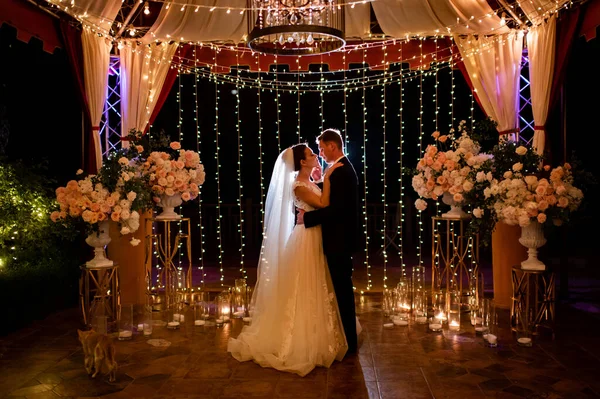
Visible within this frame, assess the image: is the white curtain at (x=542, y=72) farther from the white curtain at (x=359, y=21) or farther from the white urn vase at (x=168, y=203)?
the white urn vase at (x=168, y=203)

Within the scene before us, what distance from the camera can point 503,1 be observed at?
6.31 m

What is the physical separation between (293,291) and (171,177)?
79.7 inches

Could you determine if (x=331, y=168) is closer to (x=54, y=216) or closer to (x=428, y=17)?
(x=54, y=216)

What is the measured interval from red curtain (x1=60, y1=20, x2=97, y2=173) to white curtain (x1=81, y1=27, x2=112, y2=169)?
1.6 inches

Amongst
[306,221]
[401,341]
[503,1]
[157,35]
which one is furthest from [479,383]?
[157,35]

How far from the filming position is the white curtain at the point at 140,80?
709 centimetres

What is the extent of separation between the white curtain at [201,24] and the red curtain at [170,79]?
0.45 metres

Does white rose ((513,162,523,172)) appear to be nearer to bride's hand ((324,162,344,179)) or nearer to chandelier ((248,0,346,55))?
bride's hand ((324,162,344,179))

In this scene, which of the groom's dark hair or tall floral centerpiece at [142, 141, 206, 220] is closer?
the groom's dark hair

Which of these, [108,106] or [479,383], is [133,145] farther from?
[479,383]

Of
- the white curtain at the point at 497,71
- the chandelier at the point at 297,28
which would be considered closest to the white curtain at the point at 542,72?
the white curtain at the point at 497,71

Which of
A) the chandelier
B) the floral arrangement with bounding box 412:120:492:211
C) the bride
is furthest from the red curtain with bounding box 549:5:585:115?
the bride

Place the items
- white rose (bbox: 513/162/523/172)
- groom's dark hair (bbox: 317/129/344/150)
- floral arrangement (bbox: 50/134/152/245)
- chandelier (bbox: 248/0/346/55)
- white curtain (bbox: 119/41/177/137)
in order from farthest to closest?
white curtain (bbox: 119/41/177/137), floral arrangement (bbox: 50/134/152/245), white rose (bbox: 513/162/523/172), groom's dark hair (bbox: 317/129/344/150), chandelier (bbox: 248/0/346/55)

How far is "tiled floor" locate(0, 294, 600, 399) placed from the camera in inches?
155
